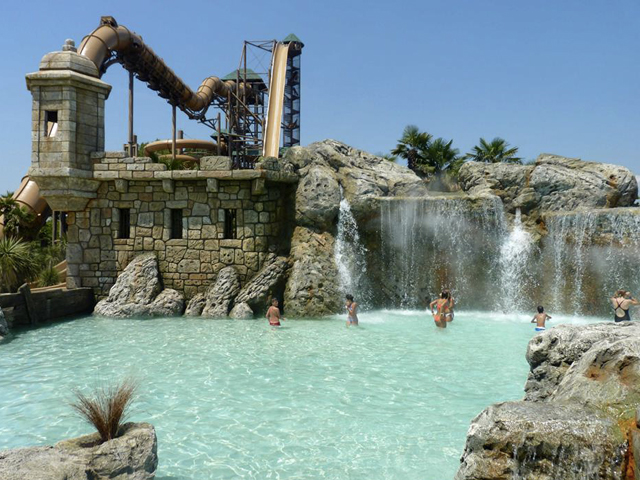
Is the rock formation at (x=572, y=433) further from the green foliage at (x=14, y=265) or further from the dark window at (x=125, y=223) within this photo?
the dark window at (x=125, y=223)

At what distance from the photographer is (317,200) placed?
13.5 metres

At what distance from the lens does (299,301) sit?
12.8 meters

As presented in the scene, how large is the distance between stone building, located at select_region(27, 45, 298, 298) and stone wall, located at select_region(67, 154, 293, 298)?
0.09ft

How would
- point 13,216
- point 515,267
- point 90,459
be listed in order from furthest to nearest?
point 13,216 → point 515,267 → point 90,459

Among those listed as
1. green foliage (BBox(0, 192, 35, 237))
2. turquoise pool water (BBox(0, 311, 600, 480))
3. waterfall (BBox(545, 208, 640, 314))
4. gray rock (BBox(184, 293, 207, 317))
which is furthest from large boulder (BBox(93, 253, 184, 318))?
waterfall (BBox(545, 208, 640, 314))

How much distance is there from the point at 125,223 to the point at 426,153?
40.9 feet

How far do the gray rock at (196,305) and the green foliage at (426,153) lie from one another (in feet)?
36.4

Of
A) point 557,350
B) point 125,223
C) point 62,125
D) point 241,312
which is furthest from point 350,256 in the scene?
point 557,350

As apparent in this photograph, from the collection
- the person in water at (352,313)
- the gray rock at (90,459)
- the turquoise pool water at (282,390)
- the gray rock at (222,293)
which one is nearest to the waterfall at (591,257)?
the turquoise pool water at (282,390)

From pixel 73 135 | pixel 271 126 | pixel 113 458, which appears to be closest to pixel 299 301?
pixel 73 135

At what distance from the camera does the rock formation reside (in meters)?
2.75

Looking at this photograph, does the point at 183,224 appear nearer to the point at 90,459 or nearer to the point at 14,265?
the point at 14,265

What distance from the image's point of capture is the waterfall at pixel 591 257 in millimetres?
12086

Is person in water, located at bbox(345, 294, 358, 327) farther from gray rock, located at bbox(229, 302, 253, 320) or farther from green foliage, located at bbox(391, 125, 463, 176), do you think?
green foliage, located at bbox(391, 125, 463, 176)
